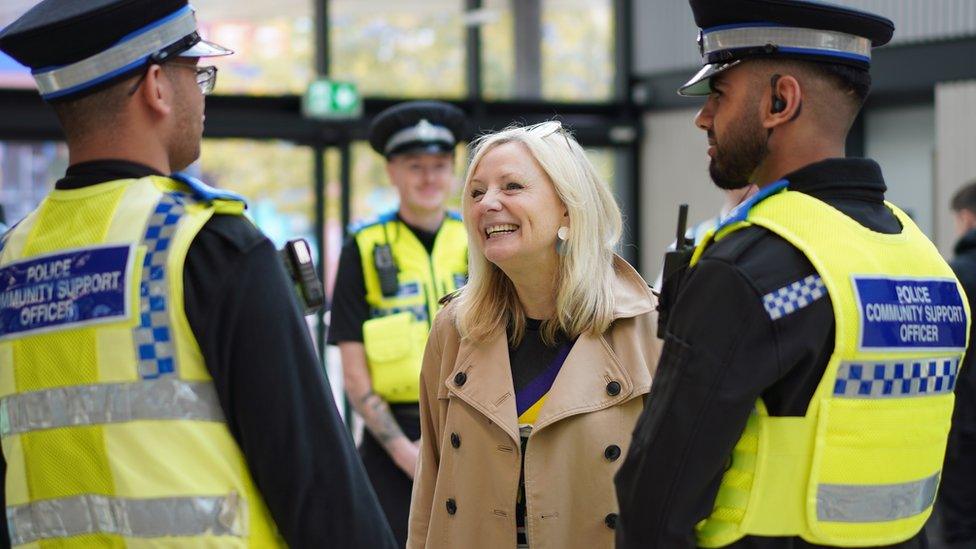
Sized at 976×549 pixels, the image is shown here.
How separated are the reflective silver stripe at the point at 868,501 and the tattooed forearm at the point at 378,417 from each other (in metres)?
2.34

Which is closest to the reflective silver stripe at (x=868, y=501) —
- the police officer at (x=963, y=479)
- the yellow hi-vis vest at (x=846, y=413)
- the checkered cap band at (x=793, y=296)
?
the yellow hi-vis vest at (x=846, y=413)

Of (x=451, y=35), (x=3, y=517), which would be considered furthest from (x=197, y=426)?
(x=451, y=35)

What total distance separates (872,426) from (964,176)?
21.9ft

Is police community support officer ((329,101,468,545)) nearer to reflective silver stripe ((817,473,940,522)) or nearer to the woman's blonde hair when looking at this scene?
the woman's blonde hair

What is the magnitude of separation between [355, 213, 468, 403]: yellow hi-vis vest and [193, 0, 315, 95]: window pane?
451 cm

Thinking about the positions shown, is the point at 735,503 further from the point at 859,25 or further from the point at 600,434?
the point at 859,25

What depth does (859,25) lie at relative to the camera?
2.12m

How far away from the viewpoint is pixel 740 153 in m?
2.15

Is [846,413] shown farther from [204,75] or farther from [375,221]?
[375,221]

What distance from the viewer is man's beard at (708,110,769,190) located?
2.13 metres

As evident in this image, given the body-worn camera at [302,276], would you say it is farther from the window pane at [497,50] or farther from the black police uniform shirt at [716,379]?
the window pane at [497,50]

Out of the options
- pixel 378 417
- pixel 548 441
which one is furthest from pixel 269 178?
pixel 548 441

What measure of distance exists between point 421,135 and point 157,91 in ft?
8.80

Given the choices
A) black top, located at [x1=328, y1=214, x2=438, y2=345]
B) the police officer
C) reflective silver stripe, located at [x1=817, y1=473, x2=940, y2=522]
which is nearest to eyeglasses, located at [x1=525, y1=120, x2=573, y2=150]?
reflective silver stripe, located at [x1=817, y1=473, x2=940, y2=522]
